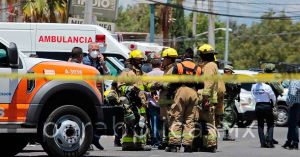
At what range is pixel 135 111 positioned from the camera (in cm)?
1641

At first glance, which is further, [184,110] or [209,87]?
[184,110]

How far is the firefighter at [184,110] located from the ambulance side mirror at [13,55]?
3.53 m

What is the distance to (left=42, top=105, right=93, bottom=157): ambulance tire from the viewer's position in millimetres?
13461

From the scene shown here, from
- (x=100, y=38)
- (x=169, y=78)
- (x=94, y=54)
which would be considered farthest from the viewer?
(x=100, y=38)

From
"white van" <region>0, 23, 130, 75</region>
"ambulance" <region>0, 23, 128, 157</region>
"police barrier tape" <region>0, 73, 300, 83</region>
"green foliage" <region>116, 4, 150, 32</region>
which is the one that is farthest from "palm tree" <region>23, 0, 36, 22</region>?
"green foliage" <region>116, 4, 150, 32</region>

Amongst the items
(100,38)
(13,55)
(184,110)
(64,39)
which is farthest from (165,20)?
(13,55)

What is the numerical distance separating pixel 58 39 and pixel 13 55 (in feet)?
24.9

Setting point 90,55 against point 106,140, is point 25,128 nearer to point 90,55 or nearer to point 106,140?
point 90,55

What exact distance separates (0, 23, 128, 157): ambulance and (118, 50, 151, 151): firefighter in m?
1.76

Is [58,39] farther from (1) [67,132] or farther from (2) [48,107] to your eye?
(1) [67,132]

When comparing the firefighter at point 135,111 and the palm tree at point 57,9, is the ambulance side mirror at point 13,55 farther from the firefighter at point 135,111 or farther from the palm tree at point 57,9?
the palm tree at point 57,9

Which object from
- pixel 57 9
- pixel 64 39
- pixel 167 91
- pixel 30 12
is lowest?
pixel 167 91

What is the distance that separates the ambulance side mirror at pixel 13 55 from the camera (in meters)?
13.0

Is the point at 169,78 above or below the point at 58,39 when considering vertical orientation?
below
